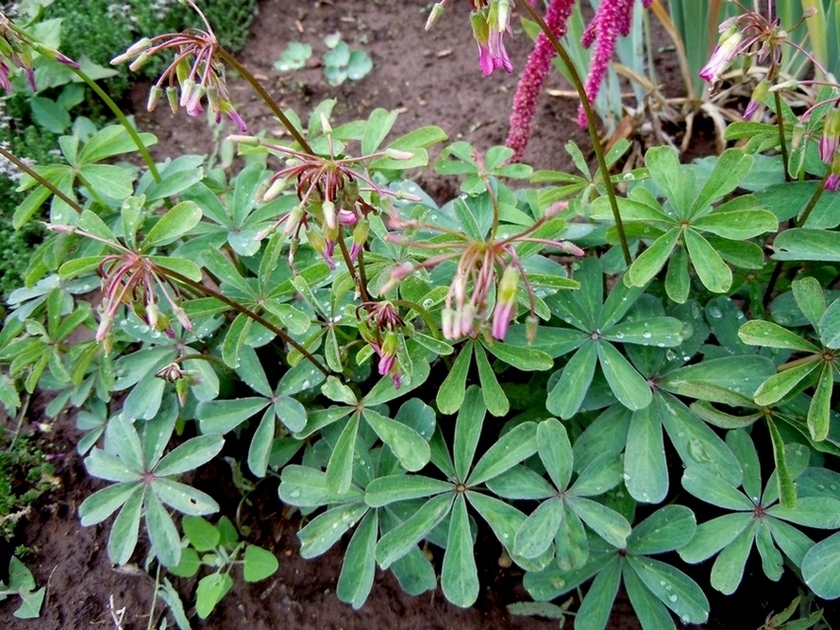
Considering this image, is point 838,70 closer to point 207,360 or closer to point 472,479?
point 472,479

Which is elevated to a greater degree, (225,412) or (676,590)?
(225,412)

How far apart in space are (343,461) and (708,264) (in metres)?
0.79

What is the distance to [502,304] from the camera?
930mm

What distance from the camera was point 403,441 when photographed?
1.38m

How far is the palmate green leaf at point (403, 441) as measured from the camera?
52.9 inches

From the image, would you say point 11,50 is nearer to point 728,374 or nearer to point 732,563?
point 728,374

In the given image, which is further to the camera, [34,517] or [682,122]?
[682,122]

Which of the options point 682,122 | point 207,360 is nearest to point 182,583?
point 207,360

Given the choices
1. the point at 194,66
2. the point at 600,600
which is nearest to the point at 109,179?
the point at 194,66

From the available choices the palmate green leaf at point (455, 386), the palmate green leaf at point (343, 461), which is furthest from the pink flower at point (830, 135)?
the palmate green leaf at point (343, 461)

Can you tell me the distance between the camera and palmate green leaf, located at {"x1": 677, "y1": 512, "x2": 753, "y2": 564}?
1.30 m

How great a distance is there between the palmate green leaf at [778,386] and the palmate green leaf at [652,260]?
0.28 meters

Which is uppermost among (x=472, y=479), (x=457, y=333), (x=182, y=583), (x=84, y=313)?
(x=457, y=333)

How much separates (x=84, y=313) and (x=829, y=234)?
1558 mm
